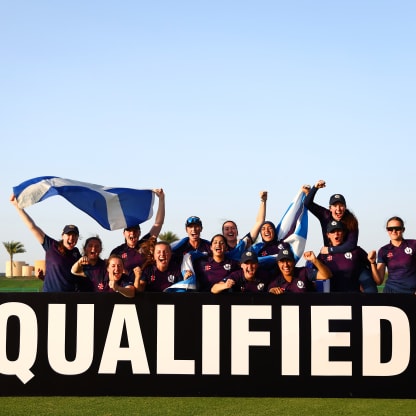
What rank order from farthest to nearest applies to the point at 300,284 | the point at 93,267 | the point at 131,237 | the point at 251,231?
the point at 251,231, the point at 131,237, the point at 93,267, the point at 300,284

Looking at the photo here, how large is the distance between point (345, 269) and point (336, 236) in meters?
0.45

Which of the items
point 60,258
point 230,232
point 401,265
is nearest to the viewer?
point 401,265

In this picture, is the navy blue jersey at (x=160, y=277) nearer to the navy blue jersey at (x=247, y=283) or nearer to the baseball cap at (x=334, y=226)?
the navy blue jersey at (x=247, y=283)

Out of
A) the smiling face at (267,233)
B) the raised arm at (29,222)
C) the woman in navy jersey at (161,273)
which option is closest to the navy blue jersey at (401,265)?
the smiling face at (267,233)

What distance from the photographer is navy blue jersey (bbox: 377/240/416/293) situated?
26.6ft

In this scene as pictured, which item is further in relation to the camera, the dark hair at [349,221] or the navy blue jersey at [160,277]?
the dark hair at [349,221]

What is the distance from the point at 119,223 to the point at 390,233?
4082mm

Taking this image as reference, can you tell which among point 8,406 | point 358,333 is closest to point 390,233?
point 358,333

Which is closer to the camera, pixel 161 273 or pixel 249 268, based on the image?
pixel 249 268

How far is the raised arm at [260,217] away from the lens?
31.0 feet

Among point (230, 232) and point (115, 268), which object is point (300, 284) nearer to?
point (230, 232)

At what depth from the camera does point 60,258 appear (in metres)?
8.25

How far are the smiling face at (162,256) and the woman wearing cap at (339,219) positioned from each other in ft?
6.33

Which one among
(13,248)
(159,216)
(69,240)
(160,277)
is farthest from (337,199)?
(13,248)
